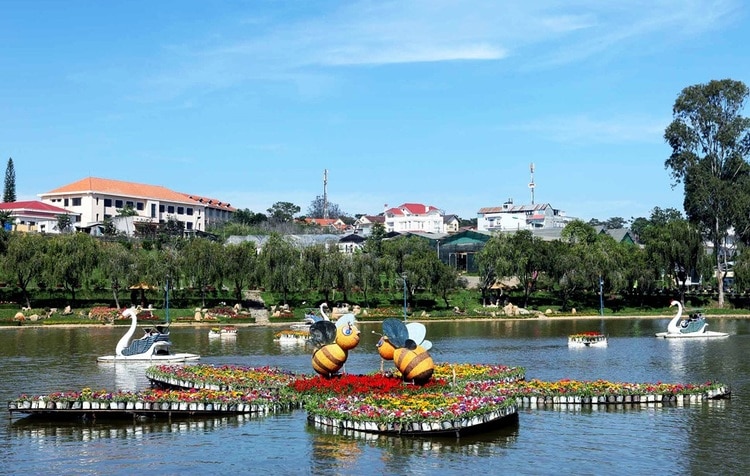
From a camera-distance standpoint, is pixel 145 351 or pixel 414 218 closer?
pixel 145 351

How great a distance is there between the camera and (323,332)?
2578cm

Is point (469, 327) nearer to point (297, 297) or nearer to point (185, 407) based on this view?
point (297, 297)

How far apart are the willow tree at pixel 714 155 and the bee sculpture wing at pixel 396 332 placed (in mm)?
49819

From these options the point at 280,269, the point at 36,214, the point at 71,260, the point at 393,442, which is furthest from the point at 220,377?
the point at 36,214

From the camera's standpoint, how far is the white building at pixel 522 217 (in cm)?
12912

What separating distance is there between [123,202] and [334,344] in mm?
99337

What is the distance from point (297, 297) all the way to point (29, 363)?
35.3 m

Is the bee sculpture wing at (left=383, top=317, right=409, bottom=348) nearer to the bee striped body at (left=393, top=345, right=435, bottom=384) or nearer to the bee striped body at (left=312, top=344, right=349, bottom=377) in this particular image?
the bee striped body at (left=393, top=345, right=435, bottom=384)

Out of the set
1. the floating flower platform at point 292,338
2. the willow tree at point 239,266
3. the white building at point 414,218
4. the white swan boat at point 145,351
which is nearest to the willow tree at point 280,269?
the willow tree at point 239,266

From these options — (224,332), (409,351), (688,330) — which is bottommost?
(224,332)

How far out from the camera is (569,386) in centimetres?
2552

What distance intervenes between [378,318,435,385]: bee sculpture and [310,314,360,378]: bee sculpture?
3.82 ft

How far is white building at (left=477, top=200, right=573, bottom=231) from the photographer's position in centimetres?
12912

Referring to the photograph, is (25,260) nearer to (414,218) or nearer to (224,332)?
(224,332)
